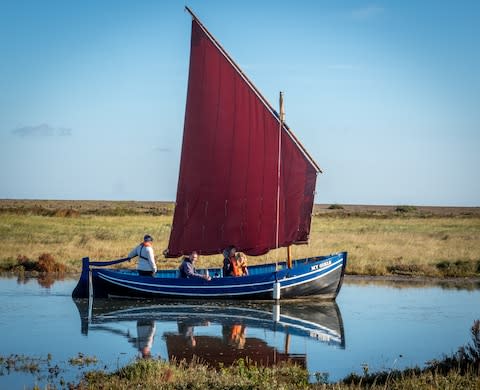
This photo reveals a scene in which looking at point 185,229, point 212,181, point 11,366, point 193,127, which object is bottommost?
point 11,366

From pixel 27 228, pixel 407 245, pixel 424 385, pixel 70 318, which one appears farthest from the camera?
pixel 27 228

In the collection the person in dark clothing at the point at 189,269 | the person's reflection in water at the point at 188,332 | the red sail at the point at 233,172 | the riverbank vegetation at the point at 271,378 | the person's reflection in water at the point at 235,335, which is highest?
the red sail at the point at 233,172

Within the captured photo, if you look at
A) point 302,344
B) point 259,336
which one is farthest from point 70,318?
point 302,344

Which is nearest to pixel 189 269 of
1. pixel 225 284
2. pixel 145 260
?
pixel 225 284

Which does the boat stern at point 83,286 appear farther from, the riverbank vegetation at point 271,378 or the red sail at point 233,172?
the riverbank vegetation at point 271,378

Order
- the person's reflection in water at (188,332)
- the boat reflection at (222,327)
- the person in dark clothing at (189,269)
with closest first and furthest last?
the boat reflection at (222,327) < the person's reflection in water at (188,332) < the person in dark clothing at (189,269)

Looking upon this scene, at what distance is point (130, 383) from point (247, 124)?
15.2 meters

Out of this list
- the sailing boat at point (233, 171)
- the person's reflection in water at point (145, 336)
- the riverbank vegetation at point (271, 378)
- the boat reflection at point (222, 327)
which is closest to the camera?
the riverbank vegetation at point (271, 378)

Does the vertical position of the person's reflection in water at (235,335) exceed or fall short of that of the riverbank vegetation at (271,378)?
it falls short

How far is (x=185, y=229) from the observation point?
25.5 metres

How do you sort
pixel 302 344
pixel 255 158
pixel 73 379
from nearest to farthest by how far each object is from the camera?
pixel 73 379 → pixel 302 344 → pixel 255 158

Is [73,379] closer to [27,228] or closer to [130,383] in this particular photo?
[130,383]

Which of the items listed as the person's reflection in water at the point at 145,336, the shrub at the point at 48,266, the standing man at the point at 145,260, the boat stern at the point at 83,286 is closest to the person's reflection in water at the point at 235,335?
the person's reflection in water at the point at 145,336

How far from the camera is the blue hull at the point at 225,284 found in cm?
2284
